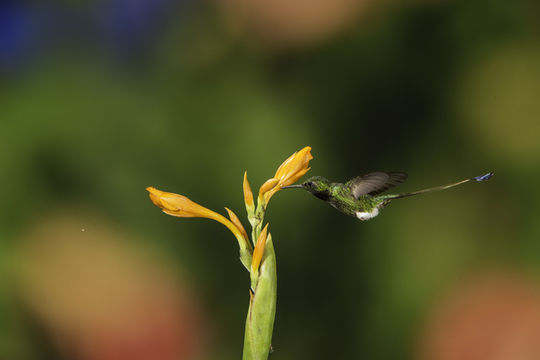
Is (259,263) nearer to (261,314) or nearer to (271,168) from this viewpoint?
(261,314)

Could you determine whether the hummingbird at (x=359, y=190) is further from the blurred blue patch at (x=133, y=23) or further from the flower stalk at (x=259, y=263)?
the blurred blue patch at (x=133, y=23)

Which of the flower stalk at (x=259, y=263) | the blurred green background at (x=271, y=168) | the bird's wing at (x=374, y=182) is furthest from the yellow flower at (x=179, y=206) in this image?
the blurred green background at (x=271, y=168)

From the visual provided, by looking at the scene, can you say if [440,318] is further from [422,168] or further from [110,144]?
[110,144]

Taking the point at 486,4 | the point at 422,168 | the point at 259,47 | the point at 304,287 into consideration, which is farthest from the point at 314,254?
the point at 486,4

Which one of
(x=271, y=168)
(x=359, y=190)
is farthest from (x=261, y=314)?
(x=271, y=168)

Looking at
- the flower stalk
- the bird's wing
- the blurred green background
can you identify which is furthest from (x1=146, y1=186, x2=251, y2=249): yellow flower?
the blurred green background

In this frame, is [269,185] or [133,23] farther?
[133,23]
